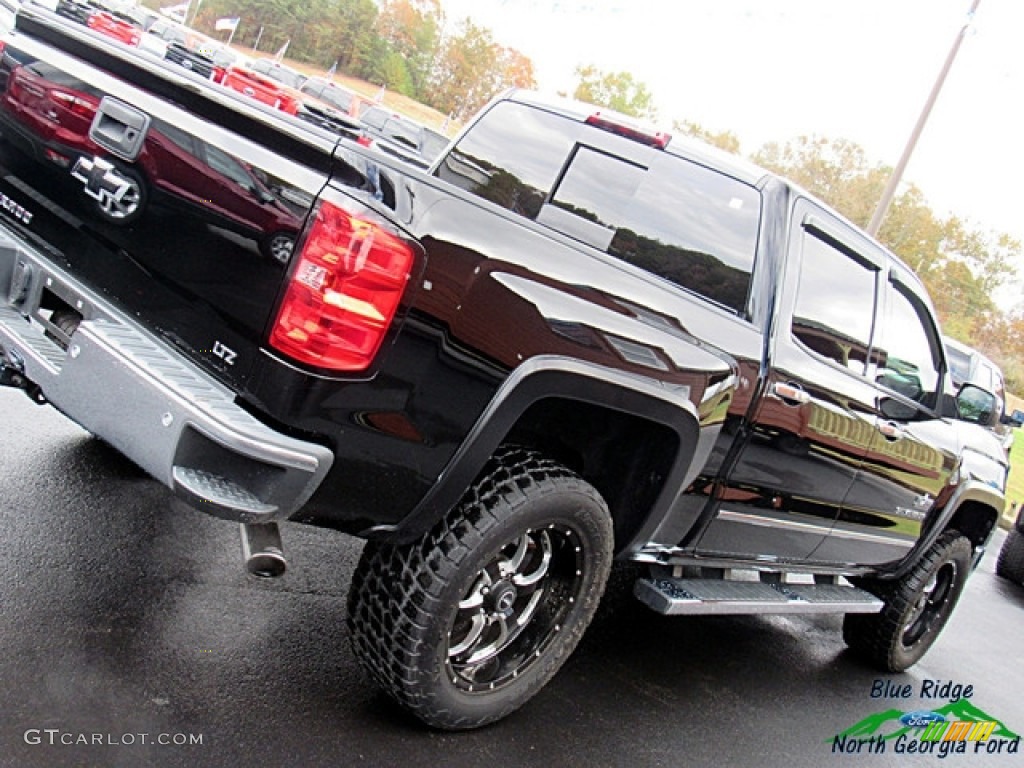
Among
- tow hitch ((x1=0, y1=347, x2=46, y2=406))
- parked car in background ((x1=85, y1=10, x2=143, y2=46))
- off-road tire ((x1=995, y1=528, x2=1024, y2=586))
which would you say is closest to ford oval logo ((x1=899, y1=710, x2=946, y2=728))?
tow hitch ((x1=0, y1=347, x2=46, y2=406))

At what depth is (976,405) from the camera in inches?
184

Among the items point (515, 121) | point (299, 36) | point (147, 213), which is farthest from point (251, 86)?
point (299, 36)

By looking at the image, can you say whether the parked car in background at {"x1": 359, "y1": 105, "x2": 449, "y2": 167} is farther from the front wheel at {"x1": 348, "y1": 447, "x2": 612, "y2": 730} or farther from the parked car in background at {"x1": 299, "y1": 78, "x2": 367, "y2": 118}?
the front wheel at {"x1": 348, "y1": 447, "x2": 612, "y2": 730}

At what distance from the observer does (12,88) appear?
9.18 ft

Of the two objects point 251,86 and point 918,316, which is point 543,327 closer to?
point 918,316

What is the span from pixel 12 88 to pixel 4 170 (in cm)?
26

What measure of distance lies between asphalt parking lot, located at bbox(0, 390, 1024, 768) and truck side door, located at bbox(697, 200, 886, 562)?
72cm

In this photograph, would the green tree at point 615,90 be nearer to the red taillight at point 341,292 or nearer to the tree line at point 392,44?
the tree line at point 392,44

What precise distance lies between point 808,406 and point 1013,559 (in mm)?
6184

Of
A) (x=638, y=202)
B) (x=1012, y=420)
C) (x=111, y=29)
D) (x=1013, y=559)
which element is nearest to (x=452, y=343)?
(x=638, y=202)

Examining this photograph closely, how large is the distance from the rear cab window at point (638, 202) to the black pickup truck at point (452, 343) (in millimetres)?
11

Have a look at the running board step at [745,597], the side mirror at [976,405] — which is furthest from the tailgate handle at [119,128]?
the side mirror at [976,405]

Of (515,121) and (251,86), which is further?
(251,86)

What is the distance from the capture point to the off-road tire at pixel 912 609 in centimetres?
480
